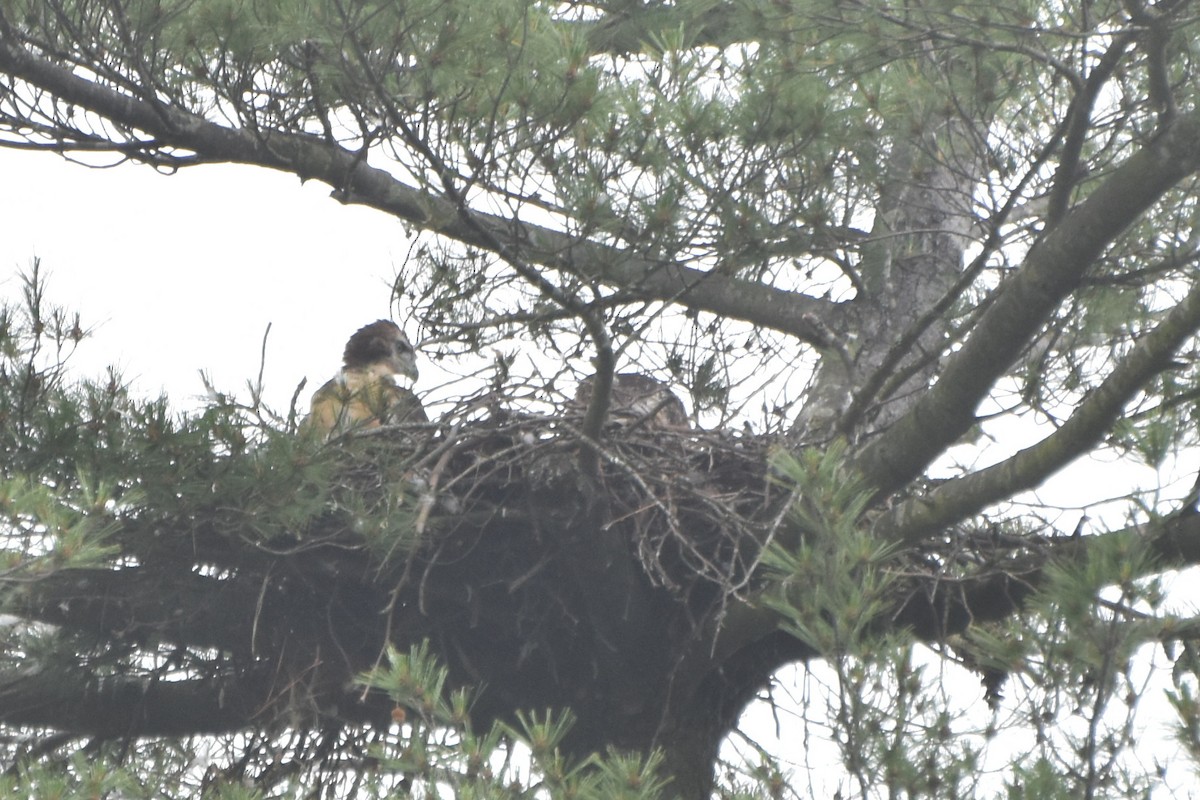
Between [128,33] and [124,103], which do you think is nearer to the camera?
[128,33]

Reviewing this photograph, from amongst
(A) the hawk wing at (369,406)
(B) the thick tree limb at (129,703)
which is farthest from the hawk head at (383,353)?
(B) the thick tree limb at (129,703)

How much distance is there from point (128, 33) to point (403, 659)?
188cm

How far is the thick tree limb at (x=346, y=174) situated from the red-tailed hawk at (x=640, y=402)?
32 centimetres

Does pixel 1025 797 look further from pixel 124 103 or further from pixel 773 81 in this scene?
pixel 124 103

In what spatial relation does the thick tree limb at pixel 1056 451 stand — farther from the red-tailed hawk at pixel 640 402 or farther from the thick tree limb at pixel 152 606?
the thick tree limb at pixel 152 606

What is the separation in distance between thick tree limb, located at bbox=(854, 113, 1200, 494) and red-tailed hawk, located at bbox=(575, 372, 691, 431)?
78 cm

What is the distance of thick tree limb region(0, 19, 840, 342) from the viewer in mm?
3740

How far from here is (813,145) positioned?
3812 mm

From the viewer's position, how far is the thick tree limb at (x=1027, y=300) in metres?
3.35

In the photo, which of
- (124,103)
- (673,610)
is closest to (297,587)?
(673,610)

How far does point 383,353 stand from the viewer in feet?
19.9

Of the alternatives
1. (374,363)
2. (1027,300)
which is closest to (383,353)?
(374,363)

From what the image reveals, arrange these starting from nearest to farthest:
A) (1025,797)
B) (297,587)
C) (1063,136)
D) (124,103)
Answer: (1025,797), (1063,136), (124,103), (297,587)

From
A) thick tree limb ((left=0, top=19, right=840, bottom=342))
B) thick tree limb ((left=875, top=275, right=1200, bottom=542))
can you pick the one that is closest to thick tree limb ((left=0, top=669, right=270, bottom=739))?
thick tree limb ((left=0, top=19, right=840, bottom=342))
